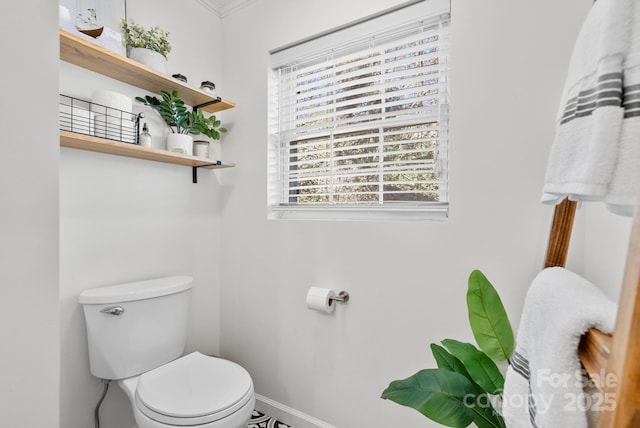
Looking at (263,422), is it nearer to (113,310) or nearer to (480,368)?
(113,310)

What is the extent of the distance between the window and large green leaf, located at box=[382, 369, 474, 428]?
0.66 metres

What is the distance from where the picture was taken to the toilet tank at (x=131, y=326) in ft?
4.31

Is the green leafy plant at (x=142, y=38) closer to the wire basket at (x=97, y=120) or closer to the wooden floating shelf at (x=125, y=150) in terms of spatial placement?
the wire basket at (x=97, y=120)

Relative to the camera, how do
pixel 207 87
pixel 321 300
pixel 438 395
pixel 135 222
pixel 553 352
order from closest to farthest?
1. pixel 553 352
2. pixel 438 395
3. pixel 321 300
4. pixel 135 222
5. pixel 207 87

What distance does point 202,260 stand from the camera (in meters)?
1.87

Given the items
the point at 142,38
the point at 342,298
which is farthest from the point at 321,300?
the point at 142,38

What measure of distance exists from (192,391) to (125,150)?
108 centimetres

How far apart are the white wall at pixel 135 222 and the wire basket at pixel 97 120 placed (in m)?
0.07

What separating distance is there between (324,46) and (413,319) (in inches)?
54.9

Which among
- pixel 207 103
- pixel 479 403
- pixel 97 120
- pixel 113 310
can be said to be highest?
pixel 207 103

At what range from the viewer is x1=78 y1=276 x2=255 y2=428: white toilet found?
1104 millimetres

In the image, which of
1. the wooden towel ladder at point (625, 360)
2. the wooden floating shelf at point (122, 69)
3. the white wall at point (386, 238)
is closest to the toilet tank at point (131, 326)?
the white wall at point (386, 238)

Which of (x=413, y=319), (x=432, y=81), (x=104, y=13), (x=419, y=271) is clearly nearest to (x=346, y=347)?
(x=413, y=319)

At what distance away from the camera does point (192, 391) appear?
1.21 m
